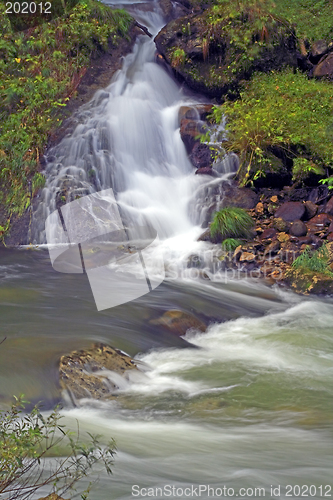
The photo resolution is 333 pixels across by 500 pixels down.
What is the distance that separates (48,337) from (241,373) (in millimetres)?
2233

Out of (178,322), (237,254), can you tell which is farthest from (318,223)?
(178,322)

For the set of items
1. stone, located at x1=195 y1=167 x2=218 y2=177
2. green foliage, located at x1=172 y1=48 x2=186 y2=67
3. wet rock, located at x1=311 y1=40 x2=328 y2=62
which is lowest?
stone, located at x1=195 y1=167 x2=218 y2=177

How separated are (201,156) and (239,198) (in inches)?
64.1

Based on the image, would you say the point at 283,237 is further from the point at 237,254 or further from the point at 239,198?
the point at 239,198

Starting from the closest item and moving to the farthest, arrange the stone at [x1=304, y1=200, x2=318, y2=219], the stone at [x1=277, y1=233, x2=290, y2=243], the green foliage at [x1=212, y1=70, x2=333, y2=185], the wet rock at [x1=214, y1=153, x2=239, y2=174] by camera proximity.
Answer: the stone at [x1=277, y1=233, x2=290, y2=243] → the stone at [x1=304, y1=200, x2=318, y2=219] → the green foliage at [x1=212, y1=70, x2=333, y2=185] → the wet rock at [x1=214, y1=153, x2=239, y2=174]

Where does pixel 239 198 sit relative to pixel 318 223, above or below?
above

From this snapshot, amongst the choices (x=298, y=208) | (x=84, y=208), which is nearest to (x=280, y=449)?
(x=298, y=208)

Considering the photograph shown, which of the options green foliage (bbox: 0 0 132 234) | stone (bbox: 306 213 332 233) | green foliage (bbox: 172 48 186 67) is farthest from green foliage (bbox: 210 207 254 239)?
green foliage (bbox: 172 48 186 67)

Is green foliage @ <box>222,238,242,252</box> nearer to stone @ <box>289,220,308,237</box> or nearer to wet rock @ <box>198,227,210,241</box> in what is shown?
wet rock @ <box>198,227,210,241</box>

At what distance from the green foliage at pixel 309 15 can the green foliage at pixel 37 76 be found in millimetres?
4946

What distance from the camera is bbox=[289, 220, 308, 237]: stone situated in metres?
8.67

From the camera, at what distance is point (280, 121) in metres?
10.6

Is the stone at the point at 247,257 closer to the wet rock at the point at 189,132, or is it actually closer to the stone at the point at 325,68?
the wet rock at the point at 189,132

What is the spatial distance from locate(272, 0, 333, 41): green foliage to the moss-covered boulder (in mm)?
771
